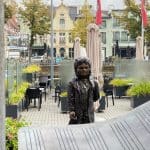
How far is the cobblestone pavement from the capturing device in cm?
1496

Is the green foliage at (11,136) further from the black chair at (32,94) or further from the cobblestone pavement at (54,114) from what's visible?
the black chair at (32,94)

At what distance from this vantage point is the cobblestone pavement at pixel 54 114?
49.1ft

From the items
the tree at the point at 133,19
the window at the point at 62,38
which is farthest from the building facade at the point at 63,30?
the tree at the point at 133,19

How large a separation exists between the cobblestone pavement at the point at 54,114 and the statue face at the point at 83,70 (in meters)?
7.55

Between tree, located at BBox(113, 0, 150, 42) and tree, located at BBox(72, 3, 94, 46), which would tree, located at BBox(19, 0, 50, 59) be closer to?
tree, located at BBox(113, 0, 150, 42)

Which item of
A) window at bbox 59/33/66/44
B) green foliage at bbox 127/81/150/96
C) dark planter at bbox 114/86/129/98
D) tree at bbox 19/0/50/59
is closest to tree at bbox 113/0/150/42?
tree at bbox 19/0/50/59

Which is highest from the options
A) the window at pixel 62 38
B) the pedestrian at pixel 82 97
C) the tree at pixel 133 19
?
the tree at pixel 133 19

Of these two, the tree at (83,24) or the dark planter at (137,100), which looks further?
the tree at (83,24)

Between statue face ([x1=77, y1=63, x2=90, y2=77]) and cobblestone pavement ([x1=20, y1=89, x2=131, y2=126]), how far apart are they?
755 centimetres

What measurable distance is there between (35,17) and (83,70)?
45073mm

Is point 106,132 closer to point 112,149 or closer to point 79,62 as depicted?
point 112,149

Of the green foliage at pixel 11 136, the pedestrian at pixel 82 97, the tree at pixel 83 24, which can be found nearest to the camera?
the green foliage at pixel 11 136

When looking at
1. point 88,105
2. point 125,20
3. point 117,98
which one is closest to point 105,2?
point 125,20

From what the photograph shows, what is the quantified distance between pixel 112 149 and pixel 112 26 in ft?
281
